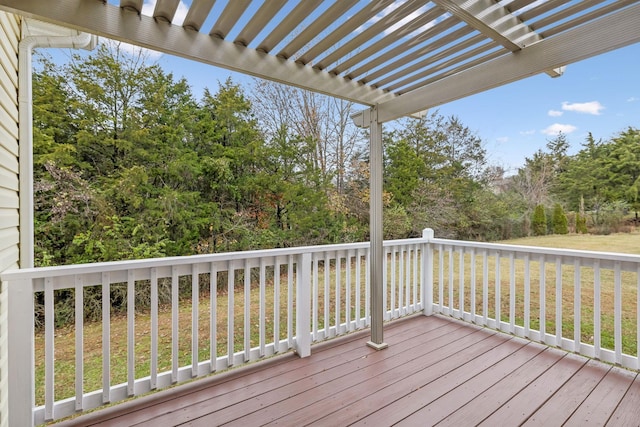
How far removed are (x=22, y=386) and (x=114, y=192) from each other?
129 inches

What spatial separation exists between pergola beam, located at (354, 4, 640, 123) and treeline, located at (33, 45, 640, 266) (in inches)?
141

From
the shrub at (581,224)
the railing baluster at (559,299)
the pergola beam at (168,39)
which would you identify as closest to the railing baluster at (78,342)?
the pergola beam at (168,39)

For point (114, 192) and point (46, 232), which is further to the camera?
point (114, 192)

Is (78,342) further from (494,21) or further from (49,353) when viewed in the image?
(494,21)

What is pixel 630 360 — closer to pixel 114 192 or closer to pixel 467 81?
pixel 467 81

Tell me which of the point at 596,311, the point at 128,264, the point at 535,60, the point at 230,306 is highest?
the point at 535,60

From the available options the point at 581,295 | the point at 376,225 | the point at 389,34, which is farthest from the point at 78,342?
the point at 581,295

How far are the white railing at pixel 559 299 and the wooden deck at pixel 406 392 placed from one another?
208 mm

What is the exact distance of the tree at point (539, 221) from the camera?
6.56 metres

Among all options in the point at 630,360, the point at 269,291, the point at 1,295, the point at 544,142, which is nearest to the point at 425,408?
the point at 630,360

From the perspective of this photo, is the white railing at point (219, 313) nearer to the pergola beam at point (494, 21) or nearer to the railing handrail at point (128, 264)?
the railing handrail at point (128, 264)

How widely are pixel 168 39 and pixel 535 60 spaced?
6.84 ft

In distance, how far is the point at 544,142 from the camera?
701 centimetres

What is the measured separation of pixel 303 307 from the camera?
110 inches
